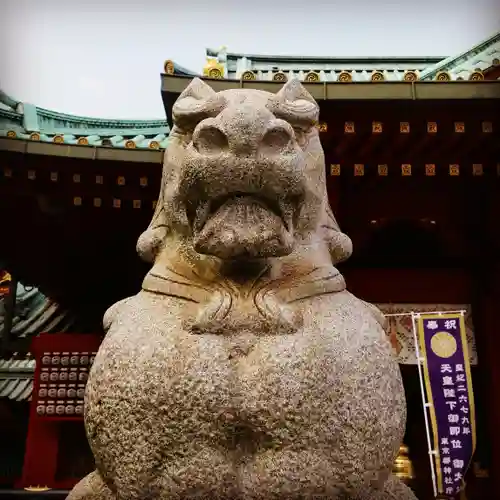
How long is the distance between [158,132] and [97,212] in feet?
5.58

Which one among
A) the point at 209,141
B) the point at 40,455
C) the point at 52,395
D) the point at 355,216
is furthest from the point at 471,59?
the point at 40,455

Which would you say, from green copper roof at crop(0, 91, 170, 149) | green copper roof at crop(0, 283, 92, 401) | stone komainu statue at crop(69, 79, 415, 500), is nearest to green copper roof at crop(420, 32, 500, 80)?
green copper roof at crop(0, 91, 170, 149)

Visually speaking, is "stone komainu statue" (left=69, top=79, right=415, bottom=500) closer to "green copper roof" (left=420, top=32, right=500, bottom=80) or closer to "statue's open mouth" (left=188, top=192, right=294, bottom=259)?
"statue's open mouth" (left=188, top=192, right=294, bottom=259)

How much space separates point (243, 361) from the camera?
139 centimetres

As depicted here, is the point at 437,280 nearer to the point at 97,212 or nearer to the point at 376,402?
the point at 97,212

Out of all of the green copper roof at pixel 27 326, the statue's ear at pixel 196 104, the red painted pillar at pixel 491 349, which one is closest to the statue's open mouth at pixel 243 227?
the statue's ear at pixel 196 104

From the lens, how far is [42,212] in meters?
4.94

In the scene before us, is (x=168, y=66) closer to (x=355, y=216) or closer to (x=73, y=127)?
(x=355, y=216)

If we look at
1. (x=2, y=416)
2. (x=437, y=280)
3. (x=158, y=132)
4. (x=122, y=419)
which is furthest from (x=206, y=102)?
(x=2, y=416)

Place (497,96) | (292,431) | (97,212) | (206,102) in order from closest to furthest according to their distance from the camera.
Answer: (292,431), (206,102), (497,96), (97,212)

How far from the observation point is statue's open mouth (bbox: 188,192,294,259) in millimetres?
1396

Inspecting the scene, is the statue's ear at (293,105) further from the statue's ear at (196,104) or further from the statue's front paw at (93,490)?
the statue's front paw at (93,490)

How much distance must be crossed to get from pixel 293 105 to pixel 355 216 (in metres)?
3.54

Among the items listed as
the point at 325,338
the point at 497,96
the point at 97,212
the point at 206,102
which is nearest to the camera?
the point at 325,338
